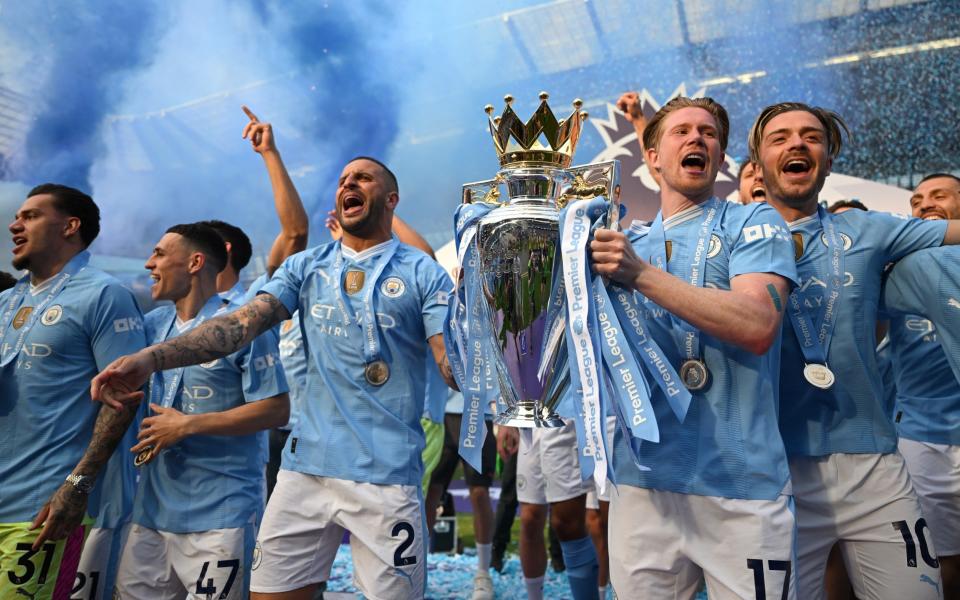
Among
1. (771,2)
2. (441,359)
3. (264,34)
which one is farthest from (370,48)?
(441,359)

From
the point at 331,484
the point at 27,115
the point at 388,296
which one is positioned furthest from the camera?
the point at 27,115

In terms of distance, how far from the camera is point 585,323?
59.2 inches

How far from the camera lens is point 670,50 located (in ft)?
22.9

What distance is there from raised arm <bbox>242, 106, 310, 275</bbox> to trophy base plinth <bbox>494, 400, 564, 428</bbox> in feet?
7.07

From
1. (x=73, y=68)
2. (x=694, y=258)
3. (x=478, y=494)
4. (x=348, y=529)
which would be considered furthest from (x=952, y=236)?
(x=73, y=68)

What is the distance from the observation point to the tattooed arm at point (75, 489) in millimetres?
2623

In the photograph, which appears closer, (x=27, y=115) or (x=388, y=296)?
(x=388, y=296)

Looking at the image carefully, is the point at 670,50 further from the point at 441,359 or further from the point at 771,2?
the point at 441,359

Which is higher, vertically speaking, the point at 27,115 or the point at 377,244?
the point at 27,115

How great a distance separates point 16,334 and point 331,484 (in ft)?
4.68

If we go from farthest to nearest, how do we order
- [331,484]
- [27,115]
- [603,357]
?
[27,115] < [331,484] < [603,357]

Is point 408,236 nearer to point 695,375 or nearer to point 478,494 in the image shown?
point 478,494

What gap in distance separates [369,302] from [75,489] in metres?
1.23

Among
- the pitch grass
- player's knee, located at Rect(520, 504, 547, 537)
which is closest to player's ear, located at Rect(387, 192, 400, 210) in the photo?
player's knee, located at Rect(520, 504, 547, 537)
